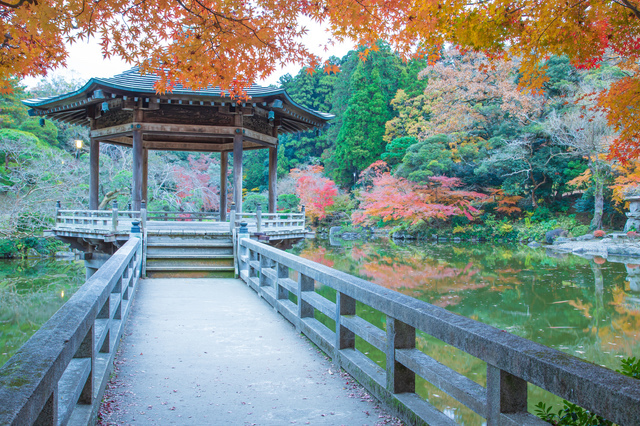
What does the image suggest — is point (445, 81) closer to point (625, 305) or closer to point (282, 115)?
point (282, 115)

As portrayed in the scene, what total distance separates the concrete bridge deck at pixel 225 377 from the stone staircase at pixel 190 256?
11.2 feet

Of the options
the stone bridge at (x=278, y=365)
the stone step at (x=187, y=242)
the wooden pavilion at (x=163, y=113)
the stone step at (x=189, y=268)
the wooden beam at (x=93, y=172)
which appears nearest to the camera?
the stone bridge at (x=278, y=365)

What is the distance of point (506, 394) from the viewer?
1.67 metres

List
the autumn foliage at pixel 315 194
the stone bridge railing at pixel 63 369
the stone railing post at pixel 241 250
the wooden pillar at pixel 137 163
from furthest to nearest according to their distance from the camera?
the autumn foliage at pixel 315 194 → the wooden pillar at pixel 137 163 → the stone railing post at pixel 241 250 → the stone bridge railing at pixel 63 369

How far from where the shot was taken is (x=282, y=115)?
38.4ft

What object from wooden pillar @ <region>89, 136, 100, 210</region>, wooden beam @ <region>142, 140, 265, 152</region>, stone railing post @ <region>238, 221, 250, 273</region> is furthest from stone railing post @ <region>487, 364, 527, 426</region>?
wooden beam @ <region>142, 140, 265, 152</region>

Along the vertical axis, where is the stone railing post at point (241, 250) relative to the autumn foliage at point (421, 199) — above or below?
below

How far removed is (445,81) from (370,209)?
8771 millimetres

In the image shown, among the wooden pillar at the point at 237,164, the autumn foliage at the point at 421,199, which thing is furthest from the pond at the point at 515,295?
the autumn foliage at the point at 421,199

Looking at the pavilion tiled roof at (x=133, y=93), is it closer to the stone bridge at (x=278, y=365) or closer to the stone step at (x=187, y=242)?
the stone step at (x=187, y=242)

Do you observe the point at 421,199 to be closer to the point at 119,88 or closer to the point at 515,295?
the point at 515,295

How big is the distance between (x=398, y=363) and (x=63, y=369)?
1.59 metres

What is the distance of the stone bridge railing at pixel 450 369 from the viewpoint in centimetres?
134

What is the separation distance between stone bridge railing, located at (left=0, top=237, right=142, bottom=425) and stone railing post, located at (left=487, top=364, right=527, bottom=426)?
1.52 metres
